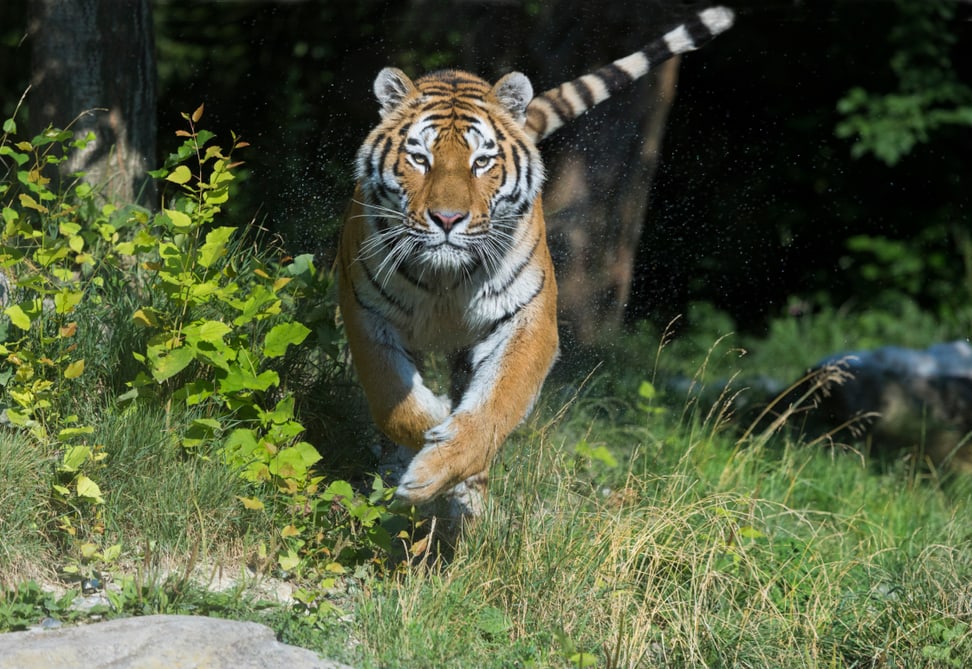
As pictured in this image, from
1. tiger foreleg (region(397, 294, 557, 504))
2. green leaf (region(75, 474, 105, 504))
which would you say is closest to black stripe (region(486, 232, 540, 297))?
tiger foreleg (region(397, 294, 557, 504))

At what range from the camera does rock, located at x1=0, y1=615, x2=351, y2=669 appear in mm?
3176

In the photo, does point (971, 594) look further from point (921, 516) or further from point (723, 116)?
point (723, 116)

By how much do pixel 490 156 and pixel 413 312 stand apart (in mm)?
652

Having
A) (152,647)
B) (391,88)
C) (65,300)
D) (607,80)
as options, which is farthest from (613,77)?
(152,647)

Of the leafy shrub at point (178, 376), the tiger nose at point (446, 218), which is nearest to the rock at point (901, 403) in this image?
the tiger nose at point (446, 218)

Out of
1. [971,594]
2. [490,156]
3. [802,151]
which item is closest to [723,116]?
[802,151]

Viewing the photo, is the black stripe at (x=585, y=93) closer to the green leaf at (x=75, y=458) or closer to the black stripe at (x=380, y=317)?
the black stripe at (x=380, y=317)

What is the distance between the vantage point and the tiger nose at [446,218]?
4258mm

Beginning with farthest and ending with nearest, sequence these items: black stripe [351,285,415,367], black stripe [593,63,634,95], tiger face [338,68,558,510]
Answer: black stripe [593,63,634,95] < black stripe [351,285,415,367] < tiger face [338,68,558,510]

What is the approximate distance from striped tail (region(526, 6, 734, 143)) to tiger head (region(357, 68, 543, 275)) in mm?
441

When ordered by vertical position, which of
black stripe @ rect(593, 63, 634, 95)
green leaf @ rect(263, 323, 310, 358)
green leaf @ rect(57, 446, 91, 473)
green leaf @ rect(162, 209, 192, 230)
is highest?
black stripe @ rect(593, 63, 634, 95)

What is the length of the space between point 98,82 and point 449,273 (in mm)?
2137

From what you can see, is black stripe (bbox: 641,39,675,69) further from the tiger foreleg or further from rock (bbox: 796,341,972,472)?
rock (bbox: 796,341,972,472)

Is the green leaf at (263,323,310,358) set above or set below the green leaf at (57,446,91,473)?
above
